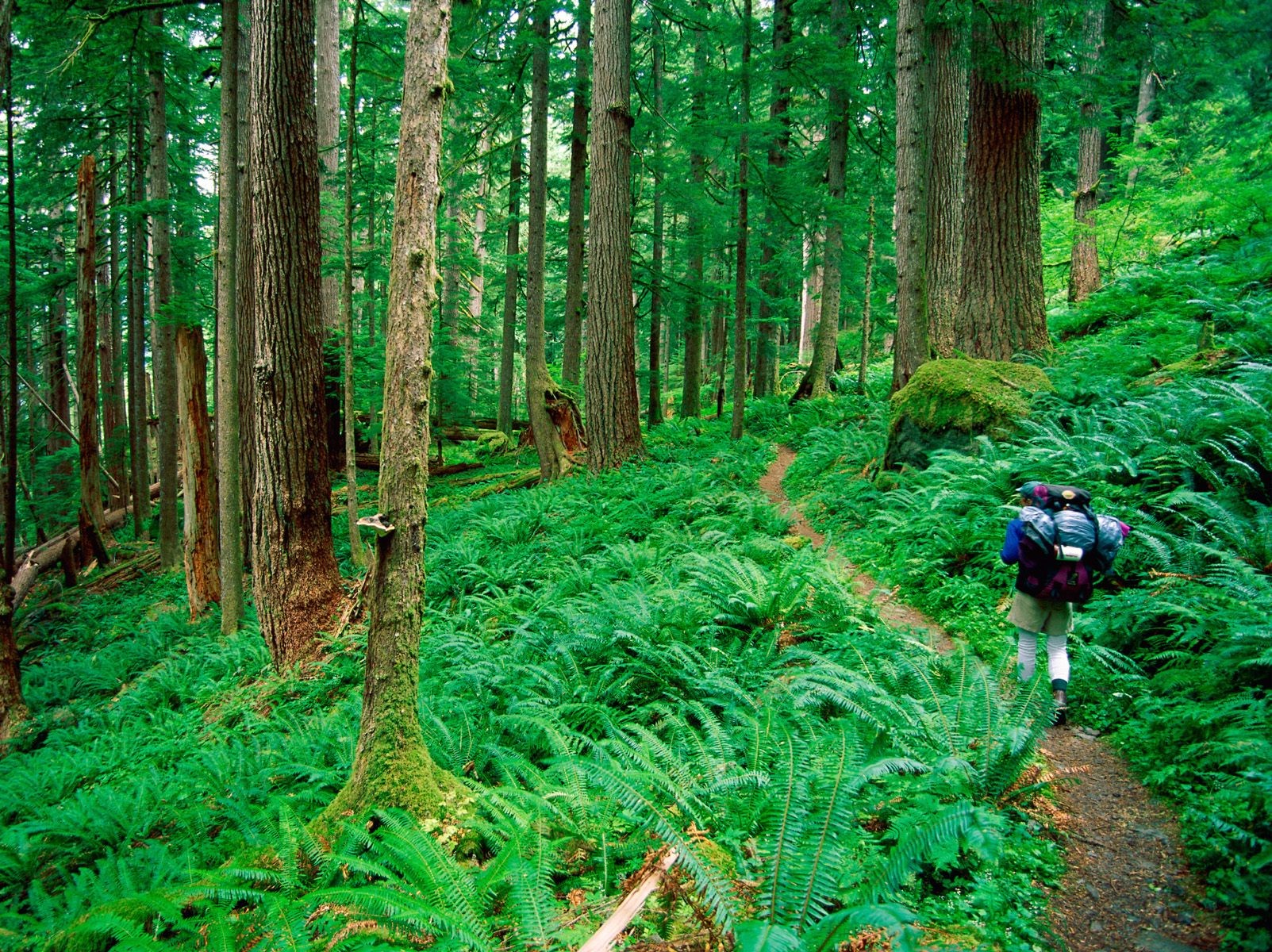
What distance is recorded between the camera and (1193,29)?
23.0 feet

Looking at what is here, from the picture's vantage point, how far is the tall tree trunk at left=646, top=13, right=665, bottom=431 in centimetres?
1340

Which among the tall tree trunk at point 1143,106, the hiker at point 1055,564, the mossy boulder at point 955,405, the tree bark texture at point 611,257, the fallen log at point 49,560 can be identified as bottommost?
the fallen log at point 49,560

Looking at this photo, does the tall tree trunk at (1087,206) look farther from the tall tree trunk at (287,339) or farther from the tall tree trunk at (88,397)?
the tall tree trunk at (88,397)

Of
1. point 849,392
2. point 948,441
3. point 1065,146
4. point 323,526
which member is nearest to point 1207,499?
point 948,441

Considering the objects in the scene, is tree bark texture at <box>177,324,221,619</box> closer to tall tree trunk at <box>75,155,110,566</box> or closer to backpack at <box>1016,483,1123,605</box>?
tall tree trunk at <box>75,155,110,566</box>

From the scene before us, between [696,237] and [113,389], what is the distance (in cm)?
1517

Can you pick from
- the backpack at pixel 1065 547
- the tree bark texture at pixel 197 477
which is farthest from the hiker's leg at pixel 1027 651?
the tree bark texture at pixel 197 477

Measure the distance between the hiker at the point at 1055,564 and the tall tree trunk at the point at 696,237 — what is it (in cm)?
949

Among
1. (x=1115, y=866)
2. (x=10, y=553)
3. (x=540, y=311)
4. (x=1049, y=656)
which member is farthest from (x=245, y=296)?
(x=1115, y=866)

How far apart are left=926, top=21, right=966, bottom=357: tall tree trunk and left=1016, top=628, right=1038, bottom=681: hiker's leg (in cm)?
671

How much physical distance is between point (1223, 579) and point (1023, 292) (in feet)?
18.8

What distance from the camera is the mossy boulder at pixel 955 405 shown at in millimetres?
7766

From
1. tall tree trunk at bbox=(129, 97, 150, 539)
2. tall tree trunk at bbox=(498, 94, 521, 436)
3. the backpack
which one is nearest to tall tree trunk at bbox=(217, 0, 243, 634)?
tall tree trunk at bbox=(129, 97, 150, 539)

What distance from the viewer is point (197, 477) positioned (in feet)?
27.8
